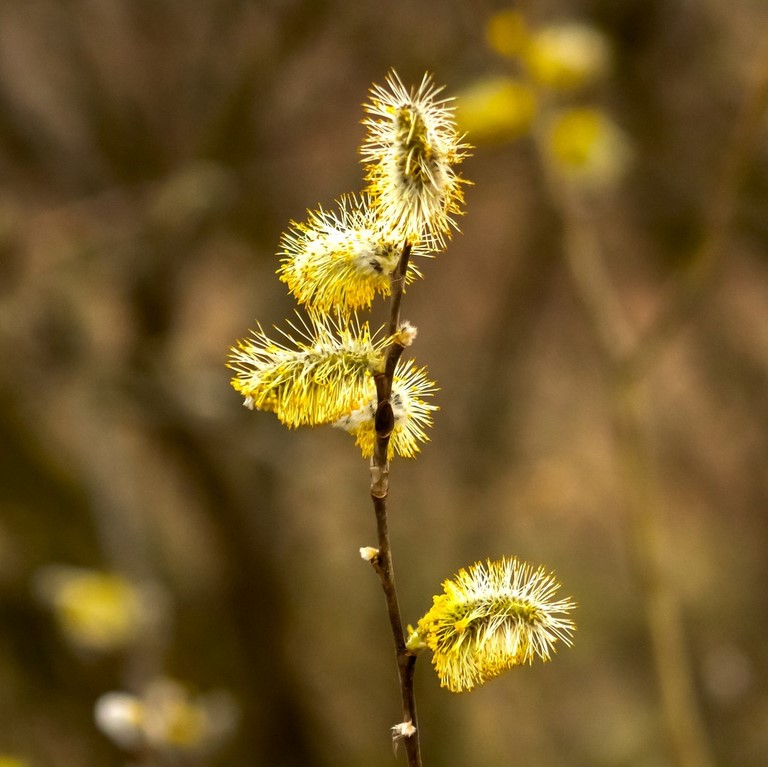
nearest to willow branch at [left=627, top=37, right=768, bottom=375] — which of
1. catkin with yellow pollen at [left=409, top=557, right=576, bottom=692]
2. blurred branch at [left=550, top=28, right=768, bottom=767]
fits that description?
blurred branch at [left=550, top=28, right=768, bottom=767]

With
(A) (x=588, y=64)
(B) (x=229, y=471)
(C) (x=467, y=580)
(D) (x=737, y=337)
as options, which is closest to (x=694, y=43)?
(D) (x=737, y=337)

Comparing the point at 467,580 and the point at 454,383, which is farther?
the point at 454,383

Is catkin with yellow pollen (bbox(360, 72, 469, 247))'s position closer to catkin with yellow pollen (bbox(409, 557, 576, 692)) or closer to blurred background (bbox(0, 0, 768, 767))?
catkin with yellow pollen (bbox(409, 557, 576, 692))

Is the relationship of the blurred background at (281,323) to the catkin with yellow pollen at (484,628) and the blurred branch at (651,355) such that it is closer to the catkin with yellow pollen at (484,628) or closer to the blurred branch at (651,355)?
the blurred branch at (651,355)

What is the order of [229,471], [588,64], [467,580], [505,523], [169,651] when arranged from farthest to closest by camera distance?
[505,523], [169,651], [229,471], [588,64], [467,580]

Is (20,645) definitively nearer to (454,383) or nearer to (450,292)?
(454,383)

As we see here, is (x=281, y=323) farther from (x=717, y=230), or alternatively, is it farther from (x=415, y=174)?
(x=415, y=174)
